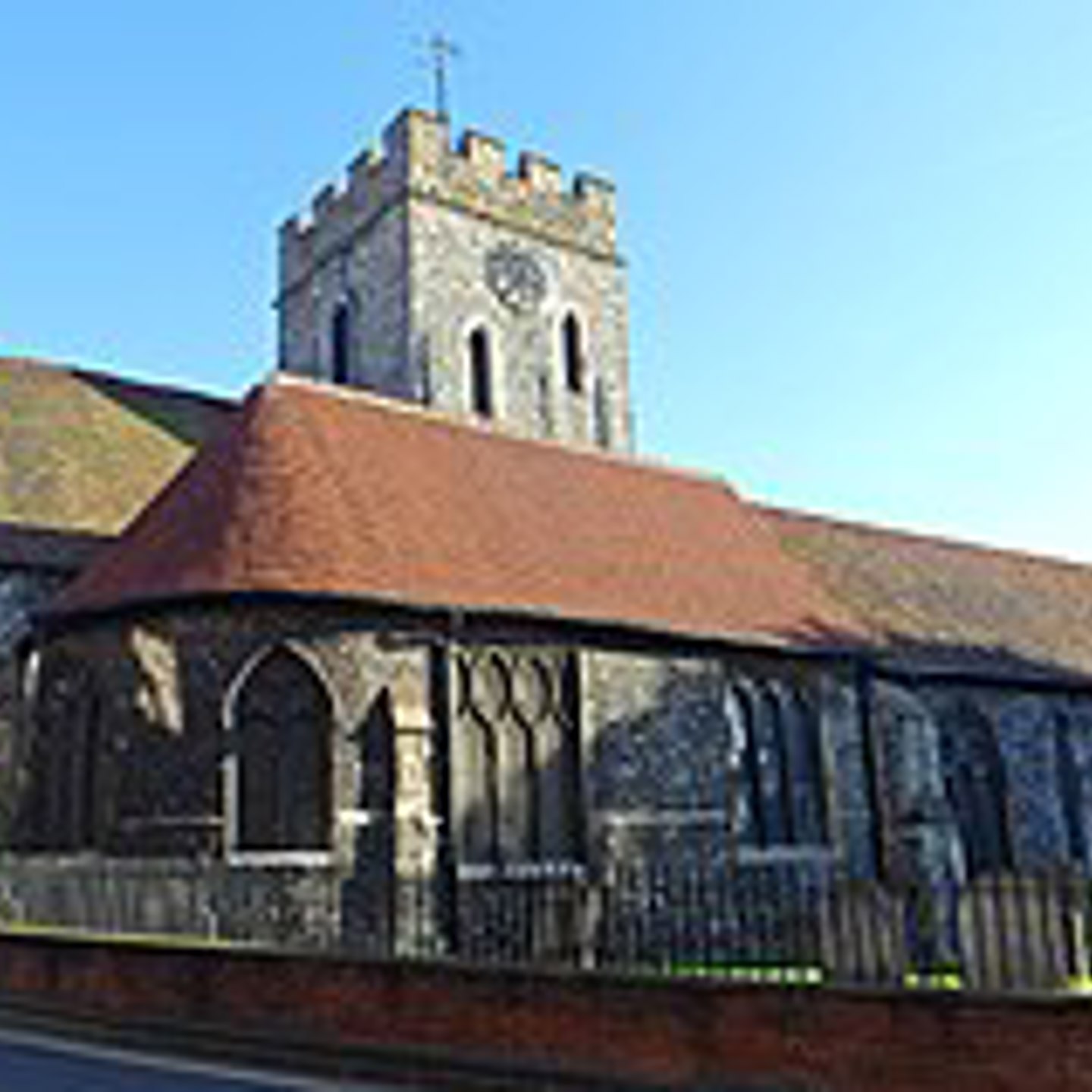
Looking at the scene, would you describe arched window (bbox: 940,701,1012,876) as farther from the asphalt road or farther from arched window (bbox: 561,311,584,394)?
the asphalt road

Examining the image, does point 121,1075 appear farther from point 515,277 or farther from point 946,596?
point 515,277

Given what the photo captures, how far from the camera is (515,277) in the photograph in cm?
2756

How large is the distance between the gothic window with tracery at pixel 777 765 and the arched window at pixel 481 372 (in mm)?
10977

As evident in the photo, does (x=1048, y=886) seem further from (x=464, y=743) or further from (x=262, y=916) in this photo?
(x=464, y=743)

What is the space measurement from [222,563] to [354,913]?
4.49 meters

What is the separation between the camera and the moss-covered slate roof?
18.6 m

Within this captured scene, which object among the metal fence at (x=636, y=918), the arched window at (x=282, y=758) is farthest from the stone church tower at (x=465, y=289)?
the metal fence at (x=636, y=918)

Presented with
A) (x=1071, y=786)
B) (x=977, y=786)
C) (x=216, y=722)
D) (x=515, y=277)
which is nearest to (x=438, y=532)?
(x=216, y=722)

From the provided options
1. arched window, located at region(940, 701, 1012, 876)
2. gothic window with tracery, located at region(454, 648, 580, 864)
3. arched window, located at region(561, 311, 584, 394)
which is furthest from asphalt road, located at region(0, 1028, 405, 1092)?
arched window, located at region(561, 311, 584, 394)

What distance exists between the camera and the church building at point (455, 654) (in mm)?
13766

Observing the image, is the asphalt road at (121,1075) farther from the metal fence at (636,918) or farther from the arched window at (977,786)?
the arched window at (977,786)

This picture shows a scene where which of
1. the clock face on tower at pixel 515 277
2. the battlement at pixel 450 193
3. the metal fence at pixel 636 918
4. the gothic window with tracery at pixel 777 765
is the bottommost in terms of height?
the metal fence at pixel 636 918

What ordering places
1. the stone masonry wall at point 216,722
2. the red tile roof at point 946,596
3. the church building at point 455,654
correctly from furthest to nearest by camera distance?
the red tile roof at point 946,596, the church building at point 455,654, the stone masonry wall at point 216,722

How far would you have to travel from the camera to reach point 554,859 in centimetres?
1509
